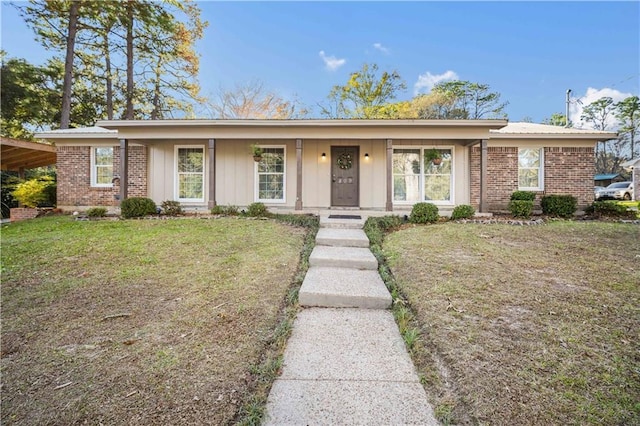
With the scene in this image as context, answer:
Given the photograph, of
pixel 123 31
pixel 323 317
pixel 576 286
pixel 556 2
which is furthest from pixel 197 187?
pixel 556 2

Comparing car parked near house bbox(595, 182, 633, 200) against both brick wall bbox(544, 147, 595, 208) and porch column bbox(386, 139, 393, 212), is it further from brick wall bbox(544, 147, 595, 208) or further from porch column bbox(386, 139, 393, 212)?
porch column bbox(386, 139, 393, 212)

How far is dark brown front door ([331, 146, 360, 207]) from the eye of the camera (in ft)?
31.5

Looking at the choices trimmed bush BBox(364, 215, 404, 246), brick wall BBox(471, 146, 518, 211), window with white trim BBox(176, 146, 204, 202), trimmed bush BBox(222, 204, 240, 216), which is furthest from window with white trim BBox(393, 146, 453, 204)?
window with white trim BBox(176, 146, 204, 202)

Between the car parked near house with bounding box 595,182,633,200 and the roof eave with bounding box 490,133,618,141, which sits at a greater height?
the roof eave with bounding box 490,133,618,141

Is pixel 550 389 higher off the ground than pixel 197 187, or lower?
lower

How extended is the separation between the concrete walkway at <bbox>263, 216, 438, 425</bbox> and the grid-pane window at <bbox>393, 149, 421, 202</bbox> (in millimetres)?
6214

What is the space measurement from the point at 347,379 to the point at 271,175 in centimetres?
818

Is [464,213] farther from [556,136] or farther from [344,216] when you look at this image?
[556,136]

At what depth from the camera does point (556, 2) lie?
14.5 metres

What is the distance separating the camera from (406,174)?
9586 mm

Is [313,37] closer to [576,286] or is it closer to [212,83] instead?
[212,83]

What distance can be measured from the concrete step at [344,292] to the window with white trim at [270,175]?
6.10 meters

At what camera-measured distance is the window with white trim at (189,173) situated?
31.9ft

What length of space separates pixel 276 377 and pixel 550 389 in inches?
68.8
